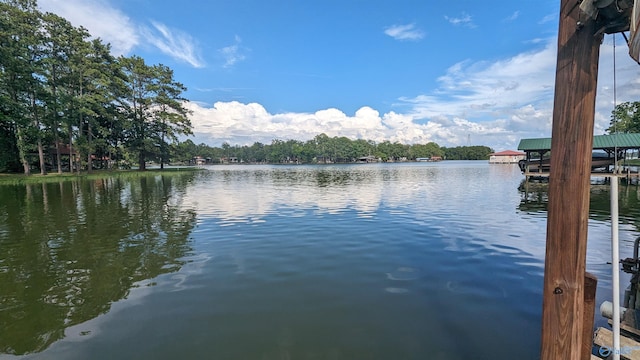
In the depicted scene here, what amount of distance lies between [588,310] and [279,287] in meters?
4.90

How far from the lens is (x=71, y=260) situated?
8141mm

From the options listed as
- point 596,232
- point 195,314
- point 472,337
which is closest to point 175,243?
point 195,314

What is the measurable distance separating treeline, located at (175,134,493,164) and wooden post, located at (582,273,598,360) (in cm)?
15795

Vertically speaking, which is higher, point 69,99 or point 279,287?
point 69,99

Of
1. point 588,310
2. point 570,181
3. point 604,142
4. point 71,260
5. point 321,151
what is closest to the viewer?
point 570,181

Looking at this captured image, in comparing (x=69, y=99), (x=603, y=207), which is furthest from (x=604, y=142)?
(x=69, y=99)

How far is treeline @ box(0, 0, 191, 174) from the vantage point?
35.3m

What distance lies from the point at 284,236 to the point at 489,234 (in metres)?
6.98

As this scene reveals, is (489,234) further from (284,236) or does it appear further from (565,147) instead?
(565,147)

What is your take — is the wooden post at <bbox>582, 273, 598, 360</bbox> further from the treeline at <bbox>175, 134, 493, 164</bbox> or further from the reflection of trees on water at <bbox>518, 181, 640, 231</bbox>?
the treeline at <bbox>175, 134, 493, 164</bbox>

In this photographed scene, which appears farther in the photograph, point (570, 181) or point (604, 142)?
point (604, 142)

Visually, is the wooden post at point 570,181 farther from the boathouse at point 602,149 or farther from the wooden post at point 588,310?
the boathouse at point 602,149

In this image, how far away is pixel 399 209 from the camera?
1541 cm

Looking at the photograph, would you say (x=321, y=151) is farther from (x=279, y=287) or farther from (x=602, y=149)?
(x=279, y=287)
